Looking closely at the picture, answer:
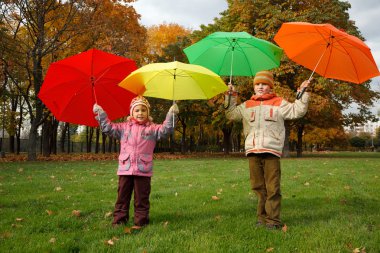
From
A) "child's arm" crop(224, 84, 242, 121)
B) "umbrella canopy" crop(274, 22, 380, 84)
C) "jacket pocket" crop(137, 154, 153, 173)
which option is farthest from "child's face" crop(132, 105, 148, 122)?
"umbrella canopy" crop(274, 22, 380, 84)

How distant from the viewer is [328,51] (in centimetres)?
587

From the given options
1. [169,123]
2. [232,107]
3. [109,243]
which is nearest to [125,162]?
[169,123]

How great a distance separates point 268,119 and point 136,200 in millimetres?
2427

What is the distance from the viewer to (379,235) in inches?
188

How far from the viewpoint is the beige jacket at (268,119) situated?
5.20m

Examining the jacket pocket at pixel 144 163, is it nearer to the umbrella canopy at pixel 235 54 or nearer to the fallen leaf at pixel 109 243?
the fallen leaf at pixel 109 243

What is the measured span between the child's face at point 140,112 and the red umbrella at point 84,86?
0.66 m

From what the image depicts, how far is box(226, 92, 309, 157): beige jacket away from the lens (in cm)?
520

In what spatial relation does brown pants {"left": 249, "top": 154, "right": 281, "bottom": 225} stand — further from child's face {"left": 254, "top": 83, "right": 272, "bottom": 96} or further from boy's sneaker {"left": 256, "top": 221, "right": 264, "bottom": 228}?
child's face {"left": 254, "top": 83, "right": 272, "bottom": 96}

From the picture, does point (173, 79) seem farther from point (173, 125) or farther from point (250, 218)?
point (250, 218)

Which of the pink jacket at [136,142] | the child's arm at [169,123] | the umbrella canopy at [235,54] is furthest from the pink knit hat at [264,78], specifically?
the pink jacket at [136,142]

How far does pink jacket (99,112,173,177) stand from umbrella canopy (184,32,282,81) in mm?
1694

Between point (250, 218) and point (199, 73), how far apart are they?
2.57 meters

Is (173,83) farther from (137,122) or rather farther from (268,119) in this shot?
(268,119)
